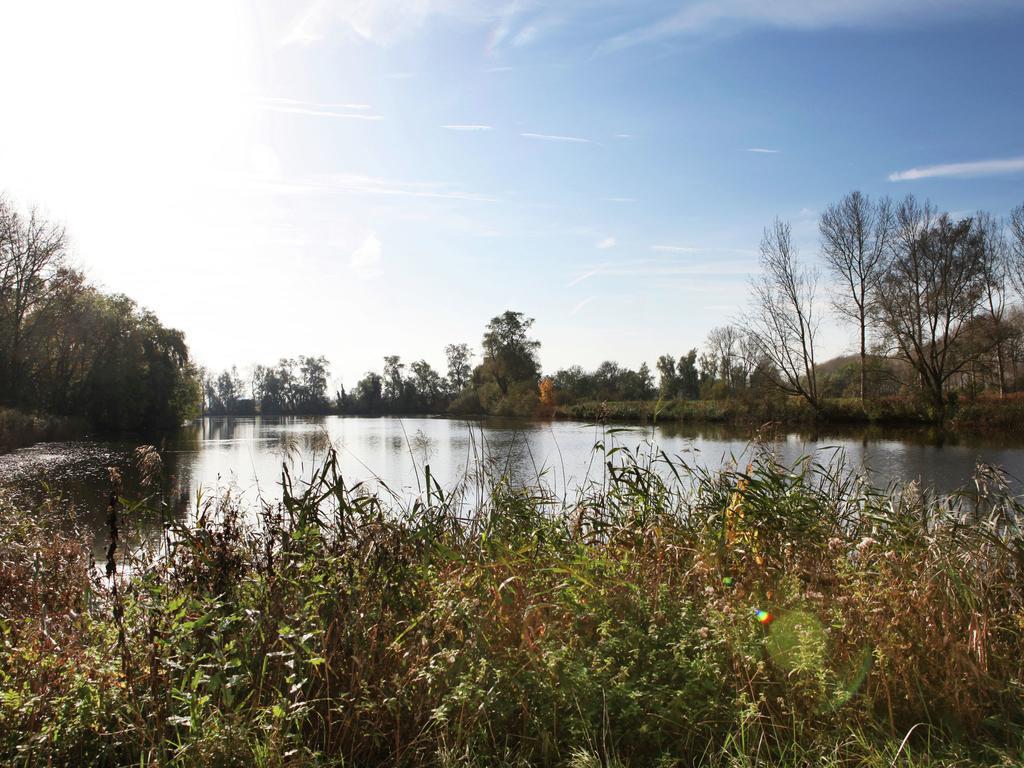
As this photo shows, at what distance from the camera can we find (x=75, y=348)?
32.7m

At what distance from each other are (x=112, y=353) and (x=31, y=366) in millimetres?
3649

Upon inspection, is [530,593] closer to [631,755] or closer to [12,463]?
[631,755]

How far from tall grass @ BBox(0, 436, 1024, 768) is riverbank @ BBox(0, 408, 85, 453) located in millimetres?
22914

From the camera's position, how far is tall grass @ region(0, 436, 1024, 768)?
232cm

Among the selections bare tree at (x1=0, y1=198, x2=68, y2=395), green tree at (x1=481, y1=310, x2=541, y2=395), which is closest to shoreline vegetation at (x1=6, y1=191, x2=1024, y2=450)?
bare tree at (x1=0, y1=198, x2=68, y2=395)

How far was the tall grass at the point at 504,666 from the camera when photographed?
2322 mm

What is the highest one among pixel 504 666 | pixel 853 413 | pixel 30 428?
pixel 30 428

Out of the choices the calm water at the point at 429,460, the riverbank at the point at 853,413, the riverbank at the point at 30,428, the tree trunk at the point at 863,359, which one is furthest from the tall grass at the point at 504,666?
the tree trunk at the point at 863,359

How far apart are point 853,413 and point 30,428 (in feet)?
118

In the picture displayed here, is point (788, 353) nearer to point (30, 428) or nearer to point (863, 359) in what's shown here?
point (863, 359)

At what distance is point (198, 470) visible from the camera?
1647 centimetres

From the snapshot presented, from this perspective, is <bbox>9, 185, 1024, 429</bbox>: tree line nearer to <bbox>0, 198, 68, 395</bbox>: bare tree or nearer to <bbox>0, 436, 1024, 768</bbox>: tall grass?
<bbox>0, 198, 68, 395</bbox>: bare tree

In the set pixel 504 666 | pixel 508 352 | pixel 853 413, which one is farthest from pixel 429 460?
pixel 508 352

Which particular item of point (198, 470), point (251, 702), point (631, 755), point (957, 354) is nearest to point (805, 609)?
point (631, 755)
